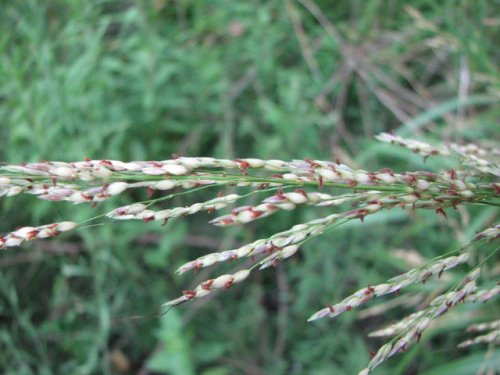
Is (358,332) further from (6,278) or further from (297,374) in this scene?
(6,278)

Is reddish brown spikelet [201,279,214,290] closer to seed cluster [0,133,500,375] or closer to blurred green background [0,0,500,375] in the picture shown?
seed cluster [0,133,500,375]

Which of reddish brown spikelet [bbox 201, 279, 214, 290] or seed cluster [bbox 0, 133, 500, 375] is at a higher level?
seed cluster [bbox 0, 133, 500, 375]

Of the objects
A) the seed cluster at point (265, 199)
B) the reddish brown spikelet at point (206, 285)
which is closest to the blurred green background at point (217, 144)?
the seed cluster at point (265, 199)

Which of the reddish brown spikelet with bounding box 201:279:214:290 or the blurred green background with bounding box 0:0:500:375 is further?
the blurred green background with bounding box 0:0:500:375

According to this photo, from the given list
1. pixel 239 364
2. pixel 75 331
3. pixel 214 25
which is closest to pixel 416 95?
pixel 214 25

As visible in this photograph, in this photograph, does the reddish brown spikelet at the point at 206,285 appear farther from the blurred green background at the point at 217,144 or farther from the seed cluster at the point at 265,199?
the blurred green background at the point at 217,144

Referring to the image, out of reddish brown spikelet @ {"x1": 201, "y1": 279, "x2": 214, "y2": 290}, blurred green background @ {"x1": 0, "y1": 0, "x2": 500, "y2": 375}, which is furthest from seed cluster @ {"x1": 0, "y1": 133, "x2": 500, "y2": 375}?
blurred green background @ {"x1": 0, "y1": 0, "x2": 500, "y2": 375}

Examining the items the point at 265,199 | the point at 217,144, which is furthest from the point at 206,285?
the point at 217,144

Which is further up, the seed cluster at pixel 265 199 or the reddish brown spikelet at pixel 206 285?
the seed cluster at pixel 265 199
